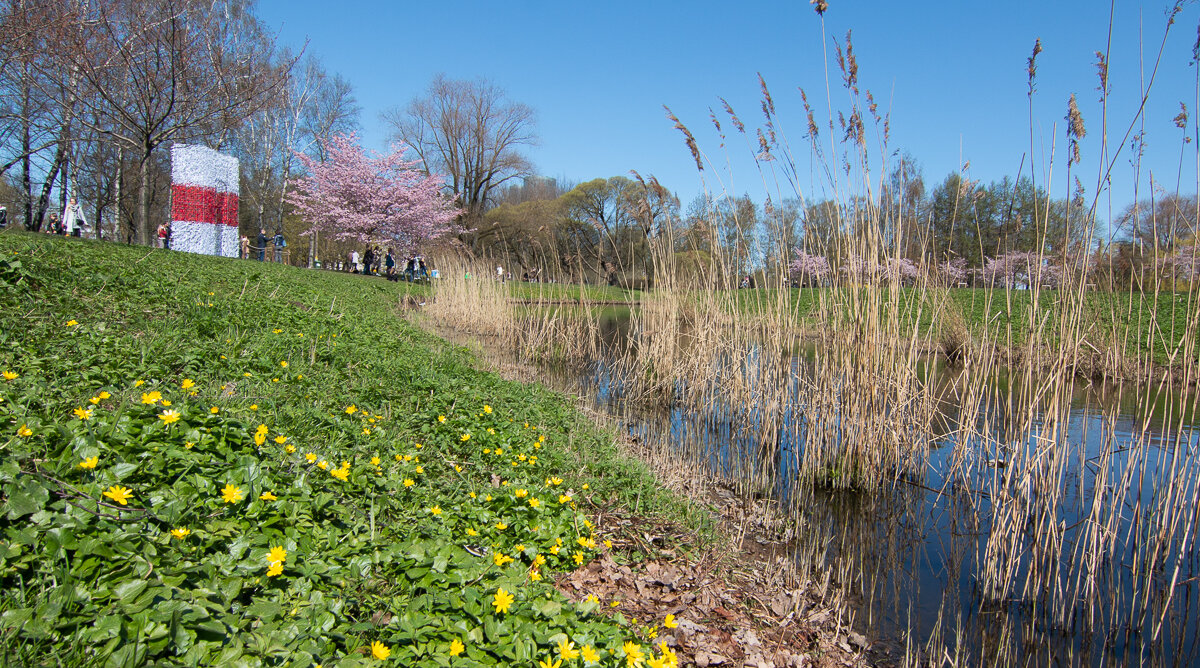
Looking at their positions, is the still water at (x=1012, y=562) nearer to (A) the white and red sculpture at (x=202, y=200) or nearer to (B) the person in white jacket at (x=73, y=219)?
(A) the white and red sculpture at (x=202, y=200)

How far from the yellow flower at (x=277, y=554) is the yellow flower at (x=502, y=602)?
2.02 feet

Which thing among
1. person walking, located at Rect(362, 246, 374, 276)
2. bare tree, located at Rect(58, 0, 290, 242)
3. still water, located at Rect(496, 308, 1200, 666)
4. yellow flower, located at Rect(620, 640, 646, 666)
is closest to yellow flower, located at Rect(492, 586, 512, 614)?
yellow flower, located at Rect(620, 640, 646, 666)

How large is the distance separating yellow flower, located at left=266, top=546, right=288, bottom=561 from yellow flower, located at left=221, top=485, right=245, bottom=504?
23 centimetres

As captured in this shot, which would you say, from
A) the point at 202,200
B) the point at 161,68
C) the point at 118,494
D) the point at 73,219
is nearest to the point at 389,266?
the point at 202,200

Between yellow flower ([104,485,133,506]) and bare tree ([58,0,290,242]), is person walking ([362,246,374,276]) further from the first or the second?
yellow flower ([104,485,133,506])

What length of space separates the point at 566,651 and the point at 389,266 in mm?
19287

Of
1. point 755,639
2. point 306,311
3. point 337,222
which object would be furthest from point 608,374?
point 337,222

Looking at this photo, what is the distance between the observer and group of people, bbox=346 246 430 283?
20.0 m

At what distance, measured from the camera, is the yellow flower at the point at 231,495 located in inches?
74.7

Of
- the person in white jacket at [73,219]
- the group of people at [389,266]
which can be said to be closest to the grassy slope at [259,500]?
the person in white jacket at [73,219]

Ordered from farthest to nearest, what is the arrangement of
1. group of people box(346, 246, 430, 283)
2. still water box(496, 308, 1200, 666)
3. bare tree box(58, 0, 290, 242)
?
1. group of people box(346, 246, 430, 283)
2. bare tree box(58, 0, 290, 242)
3. still water box(496, 308, 1200, 666)

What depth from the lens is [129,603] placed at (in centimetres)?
142

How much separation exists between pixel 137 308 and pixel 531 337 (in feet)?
16.3

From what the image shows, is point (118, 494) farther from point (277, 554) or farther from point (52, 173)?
point (52, 173)
